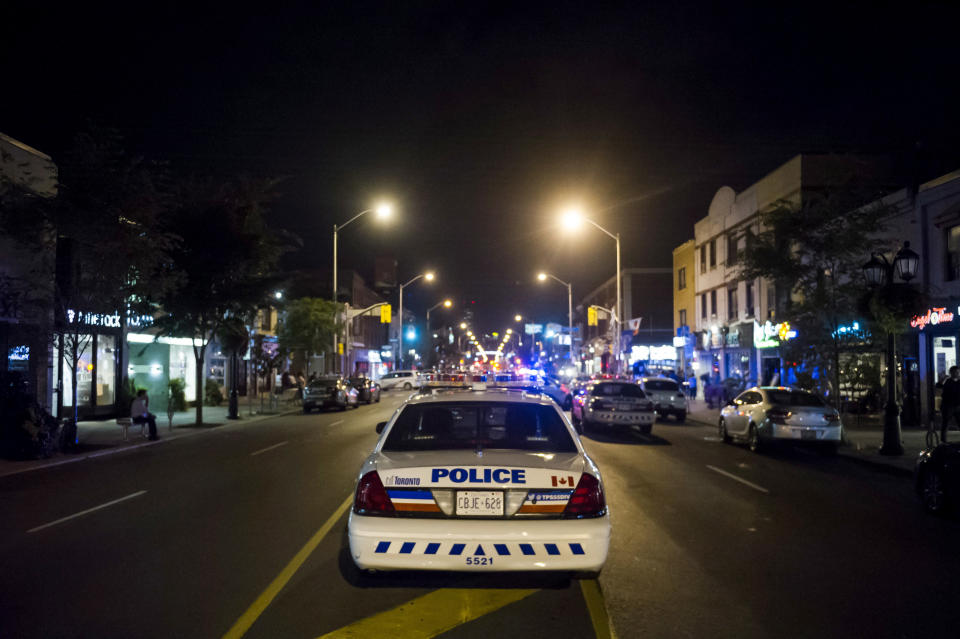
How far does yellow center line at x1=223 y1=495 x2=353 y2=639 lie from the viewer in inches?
205

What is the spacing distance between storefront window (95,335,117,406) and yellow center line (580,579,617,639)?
25349mm

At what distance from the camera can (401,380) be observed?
54625 millimetres

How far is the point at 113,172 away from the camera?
57.6 ft

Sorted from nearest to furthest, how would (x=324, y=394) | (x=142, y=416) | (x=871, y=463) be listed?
(x=871, y=463) < (x=142, y=416) < (x=324, y=394)

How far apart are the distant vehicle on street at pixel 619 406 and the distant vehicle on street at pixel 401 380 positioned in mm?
33541

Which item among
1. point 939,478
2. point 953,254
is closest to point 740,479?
point 939,478

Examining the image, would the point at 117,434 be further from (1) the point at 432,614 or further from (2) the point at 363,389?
(1) the point at 432,614

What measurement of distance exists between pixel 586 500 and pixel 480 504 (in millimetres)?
789

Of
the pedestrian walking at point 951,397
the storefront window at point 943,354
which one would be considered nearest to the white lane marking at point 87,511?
the pedestrian walking at point 951,397

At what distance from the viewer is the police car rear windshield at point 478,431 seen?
6.22m

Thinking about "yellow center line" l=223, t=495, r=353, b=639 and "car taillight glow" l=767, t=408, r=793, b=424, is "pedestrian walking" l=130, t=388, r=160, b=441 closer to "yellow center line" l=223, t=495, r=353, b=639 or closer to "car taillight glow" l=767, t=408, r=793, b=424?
"yellow center line" l=223, t=495, r=353, b=639

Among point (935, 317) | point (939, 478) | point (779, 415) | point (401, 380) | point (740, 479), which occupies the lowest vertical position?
point (740, 479)

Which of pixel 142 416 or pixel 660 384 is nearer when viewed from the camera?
pixel 142 416

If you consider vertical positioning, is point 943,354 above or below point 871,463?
above
